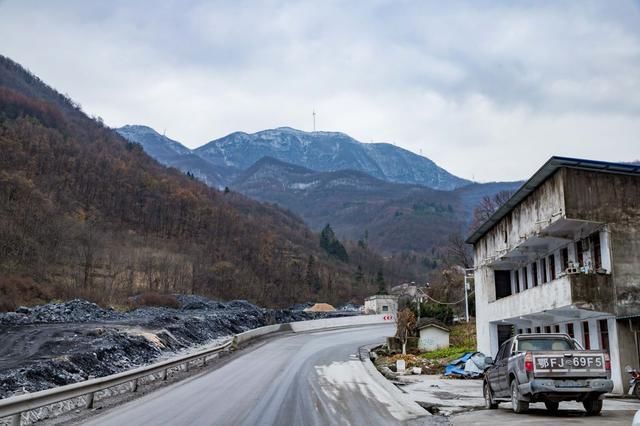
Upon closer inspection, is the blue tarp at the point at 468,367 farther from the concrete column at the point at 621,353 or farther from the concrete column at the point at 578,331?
the concrete column at the point at 621,353

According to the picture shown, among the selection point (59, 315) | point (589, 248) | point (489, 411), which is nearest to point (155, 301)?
point (59, 315)

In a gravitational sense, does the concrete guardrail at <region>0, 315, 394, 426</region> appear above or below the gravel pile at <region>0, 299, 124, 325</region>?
below

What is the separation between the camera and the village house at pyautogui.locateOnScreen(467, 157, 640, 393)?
2323 cm

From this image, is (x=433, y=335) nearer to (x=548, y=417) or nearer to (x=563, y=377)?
(x=548, y=417)

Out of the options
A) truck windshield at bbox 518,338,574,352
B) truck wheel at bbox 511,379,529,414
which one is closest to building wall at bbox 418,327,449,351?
truck windshield at bbox 518,338,574,352

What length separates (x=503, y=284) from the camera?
4000cm

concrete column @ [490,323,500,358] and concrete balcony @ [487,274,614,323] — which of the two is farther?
concrete column @ [490,323,500,358]

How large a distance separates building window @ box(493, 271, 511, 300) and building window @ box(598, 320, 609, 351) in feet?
47.9

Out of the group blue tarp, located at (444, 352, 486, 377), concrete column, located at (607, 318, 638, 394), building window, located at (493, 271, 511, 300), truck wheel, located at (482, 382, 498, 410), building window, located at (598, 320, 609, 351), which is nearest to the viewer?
truck wheel, located at (482, 382, 498, 410)

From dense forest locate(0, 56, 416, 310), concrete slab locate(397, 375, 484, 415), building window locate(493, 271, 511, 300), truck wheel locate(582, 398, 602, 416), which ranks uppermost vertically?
dense forest locate(0, 56, 416, 310)

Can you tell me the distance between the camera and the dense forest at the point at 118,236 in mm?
96125

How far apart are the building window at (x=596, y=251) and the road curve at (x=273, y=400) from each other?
10104mm

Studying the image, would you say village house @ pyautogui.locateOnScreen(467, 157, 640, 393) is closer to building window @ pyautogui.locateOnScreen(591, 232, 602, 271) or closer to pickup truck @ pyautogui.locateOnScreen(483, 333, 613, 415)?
building window @ pyautogui.locateOnScreen(591, 232, 602, 271)

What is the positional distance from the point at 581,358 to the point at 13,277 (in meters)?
78.3
